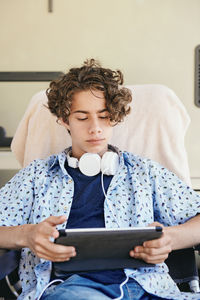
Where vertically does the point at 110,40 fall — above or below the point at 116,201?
above

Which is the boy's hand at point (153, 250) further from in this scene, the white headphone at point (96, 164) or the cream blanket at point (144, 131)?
the cream blanket at point (144, 131)

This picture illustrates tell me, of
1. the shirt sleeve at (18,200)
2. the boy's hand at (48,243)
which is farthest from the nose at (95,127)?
the boy's hand at (48,243)

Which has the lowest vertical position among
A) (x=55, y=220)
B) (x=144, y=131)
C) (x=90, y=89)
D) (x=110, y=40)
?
(x=55, y=220)

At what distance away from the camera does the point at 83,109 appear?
1.39 m

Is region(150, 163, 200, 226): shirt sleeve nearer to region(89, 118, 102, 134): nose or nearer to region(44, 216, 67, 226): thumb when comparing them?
region(89, 118, 102, 134): nose

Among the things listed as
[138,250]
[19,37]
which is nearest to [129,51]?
[19,37]

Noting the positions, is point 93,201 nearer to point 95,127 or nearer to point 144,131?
point 95,127

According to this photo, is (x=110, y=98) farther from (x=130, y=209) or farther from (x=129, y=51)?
(x=129, y=51)

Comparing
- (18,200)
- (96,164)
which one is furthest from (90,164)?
(18,200)

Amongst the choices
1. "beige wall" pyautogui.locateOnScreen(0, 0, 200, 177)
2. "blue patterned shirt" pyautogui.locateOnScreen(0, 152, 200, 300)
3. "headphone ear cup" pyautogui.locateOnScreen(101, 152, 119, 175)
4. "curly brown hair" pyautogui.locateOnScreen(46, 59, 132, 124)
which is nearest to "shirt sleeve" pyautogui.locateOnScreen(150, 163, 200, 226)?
"blue patterned shirt" pyautogui.locateOnScreen(0, 152, 200, 300)

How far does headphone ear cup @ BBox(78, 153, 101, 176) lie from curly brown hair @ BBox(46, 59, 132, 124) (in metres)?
0.15

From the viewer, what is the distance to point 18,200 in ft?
4.43

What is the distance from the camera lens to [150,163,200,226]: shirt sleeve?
1316mm

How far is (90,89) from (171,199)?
455 mm
